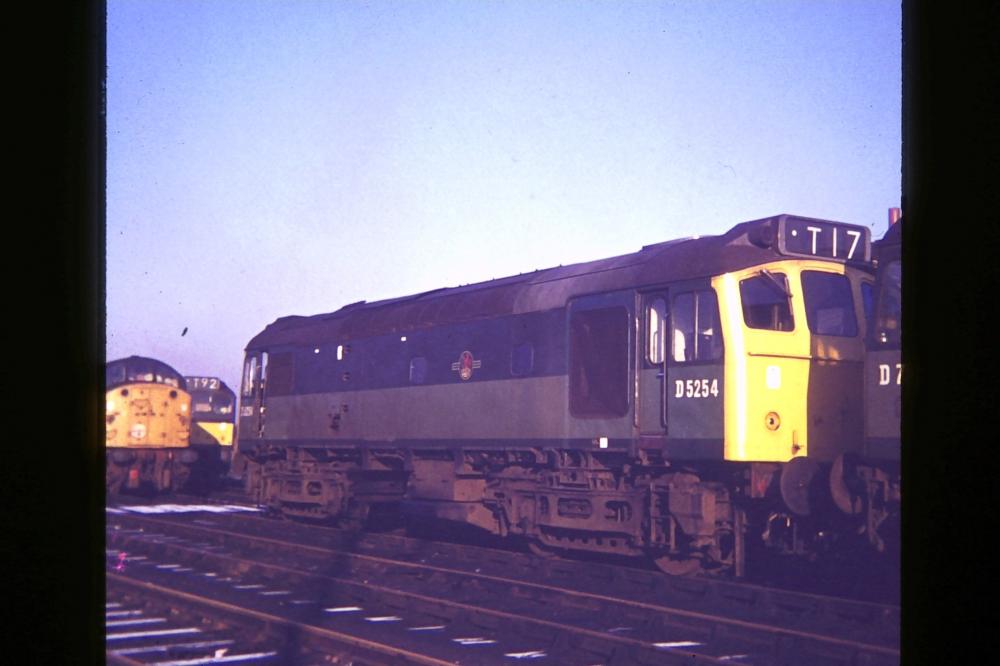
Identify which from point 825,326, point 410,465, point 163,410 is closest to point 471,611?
point 825,326

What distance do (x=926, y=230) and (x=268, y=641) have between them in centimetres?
825

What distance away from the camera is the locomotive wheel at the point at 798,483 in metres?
11.0

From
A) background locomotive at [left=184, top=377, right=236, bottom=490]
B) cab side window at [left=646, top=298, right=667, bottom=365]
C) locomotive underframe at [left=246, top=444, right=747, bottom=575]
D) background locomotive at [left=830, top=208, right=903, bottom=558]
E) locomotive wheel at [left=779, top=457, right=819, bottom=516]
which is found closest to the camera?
background locomotive at [left=830, top=208, right=903, bottom=558]

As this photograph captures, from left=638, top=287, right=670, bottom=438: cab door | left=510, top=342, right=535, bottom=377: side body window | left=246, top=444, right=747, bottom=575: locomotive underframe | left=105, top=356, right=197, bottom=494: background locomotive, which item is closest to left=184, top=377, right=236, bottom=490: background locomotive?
left=105, top=356, right=197, bottom=494: background locomotive

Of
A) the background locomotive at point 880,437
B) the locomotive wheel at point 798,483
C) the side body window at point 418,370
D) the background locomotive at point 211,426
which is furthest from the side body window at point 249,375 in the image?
the background locomotive at point 880,437

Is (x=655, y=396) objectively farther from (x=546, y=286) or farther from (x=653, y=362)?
(x=546, y=286)

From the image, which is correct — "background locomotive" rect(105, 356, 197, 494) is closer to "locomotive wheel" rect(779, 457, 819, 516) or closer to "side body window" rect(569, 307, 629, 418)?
"side body window" rect(569, 307, 629, 418)

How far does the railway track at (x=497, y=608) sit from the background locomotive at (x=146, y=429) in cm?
1226

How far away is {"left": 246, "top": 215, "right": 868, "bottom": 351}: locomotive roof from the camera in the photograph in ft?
39.0

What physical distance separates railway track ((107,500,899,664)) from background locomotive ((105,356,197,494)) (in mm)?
12257

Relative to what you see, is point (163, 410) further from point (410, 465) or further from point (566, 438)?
point (566, 438)

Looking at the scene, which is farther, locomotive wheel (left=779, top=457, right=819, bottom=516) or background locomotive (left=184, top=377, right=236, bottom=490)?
background locomotive (left=184, top=377, right=236, bottom=490)

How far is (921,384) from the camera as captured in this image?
179cm

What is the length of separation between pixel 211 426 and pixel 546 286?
18161 mm
